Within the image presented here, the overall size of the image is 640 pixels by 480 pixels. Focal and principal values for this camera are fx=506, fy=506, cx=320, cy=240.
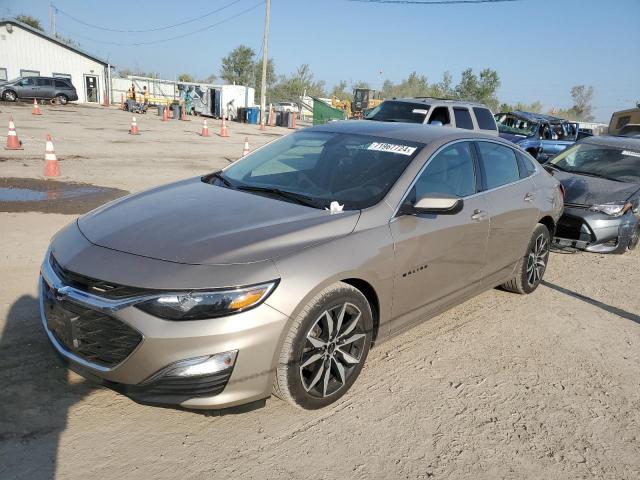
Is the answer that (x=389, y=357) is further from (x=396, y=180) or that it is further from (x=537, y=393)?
(x=396, y=180)

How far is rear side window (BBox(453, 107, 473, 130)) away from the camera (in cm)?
1160

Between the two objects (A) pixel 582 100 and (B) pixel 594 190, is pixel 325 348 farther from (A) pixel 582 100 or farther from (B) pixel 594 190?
(A) pixel 582 100

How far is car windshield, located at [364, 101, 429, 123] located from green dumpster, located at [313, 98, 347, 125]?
1709 cm

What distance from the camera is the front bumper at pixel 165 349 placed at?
95.0 inches

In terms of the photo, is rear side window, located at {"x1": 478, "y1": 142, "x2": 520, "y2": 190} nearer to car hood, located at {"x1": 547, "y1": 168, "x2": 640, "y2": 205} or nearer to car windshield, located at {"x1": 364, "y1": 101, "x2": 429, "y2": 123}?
car hood, located at {"x1": 547, "y1": 168, "x2": 640, "y2": 205}

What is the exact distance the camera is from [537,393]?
11.2 ft

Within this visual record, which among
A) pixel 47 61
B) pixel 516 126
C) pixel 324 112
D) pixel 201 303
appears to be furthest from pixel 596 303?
pixel 47 61

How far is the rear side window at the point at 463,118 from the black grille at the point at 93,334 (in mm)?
10420

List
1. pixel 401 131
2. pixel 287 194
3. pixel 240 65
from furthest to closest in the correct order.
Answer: pixel 240 65 < pixel 401 131 < pixel 287 194

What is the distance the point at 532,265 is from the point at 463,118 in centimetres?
740

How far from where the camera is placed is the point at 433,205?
329 cm

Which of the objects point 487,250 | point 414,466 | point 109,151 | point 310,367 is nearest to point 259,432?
point 310,367

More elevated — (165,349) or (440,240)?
(440,240)

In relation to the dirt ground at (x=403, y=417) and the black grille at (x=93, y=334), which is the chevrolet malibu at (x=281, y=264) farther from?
the dirt ground at (x=403, y=417)
